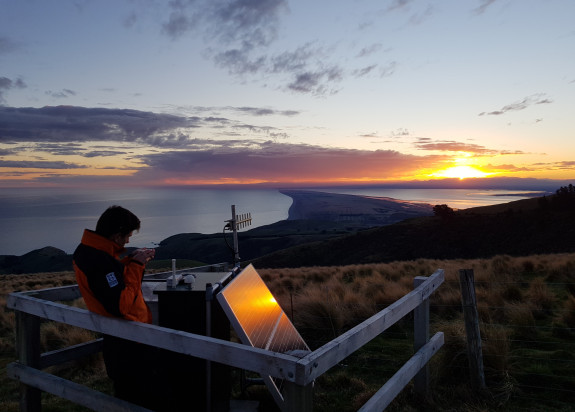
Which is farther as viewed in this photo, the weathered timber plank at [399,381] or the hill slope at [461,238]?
the hill slope at [461,238]

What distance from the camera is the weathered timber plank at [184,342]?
6.60ft

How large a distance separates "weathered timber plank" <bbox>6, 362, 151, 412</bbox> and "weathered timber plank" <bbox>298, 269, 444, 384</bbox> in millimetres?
1435

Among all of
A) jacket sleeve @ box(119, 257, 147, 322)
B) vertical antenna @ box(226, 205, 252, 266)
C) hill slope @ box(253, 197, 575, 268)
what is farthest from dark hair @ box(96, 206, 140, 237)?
hill slope @ box(253, 197, 575, 268)

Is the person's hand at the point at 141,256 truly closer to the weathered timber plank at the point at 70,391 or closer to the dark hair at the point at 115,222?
the dark hair at the point at 115,222

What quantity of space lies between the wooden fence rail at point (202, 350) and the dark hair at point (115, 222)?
24.2 inches

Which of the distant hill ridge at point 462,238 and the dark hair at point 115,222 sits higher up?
the dark hair at point 115,222

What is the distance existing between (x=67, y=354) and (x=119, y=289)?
2.24 m

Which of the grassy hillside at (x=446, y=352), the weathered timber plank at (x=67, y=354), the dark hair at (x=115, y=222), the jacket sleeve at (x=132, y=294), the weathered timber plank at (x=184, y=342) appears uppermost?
the dark hair at (x=115, y=222)

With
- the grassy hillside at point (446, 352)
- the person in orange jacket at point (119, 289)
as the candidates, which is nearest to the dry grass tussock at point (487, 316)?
the grassy hillside at point (446, 352)

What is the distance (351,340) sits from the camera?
2443 millimetres

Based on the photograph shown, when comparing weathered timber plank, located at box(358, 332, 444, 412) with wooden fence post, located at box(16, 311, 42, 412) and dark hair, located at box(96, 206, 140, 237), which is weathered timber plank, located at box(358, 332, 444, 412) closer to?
dark hair, located at box(96, 206, 140, 237)

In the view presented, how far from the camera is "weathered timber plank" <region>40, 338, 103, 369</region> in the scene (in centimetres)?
417

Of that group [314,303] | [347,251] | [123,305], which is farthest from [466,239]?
[123,305]

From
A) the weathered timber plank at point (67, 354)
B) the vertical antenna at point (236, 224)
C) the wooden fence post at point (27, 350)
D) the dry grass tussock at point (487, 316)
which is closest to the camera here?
the wooden fence post at point (27, 350)
